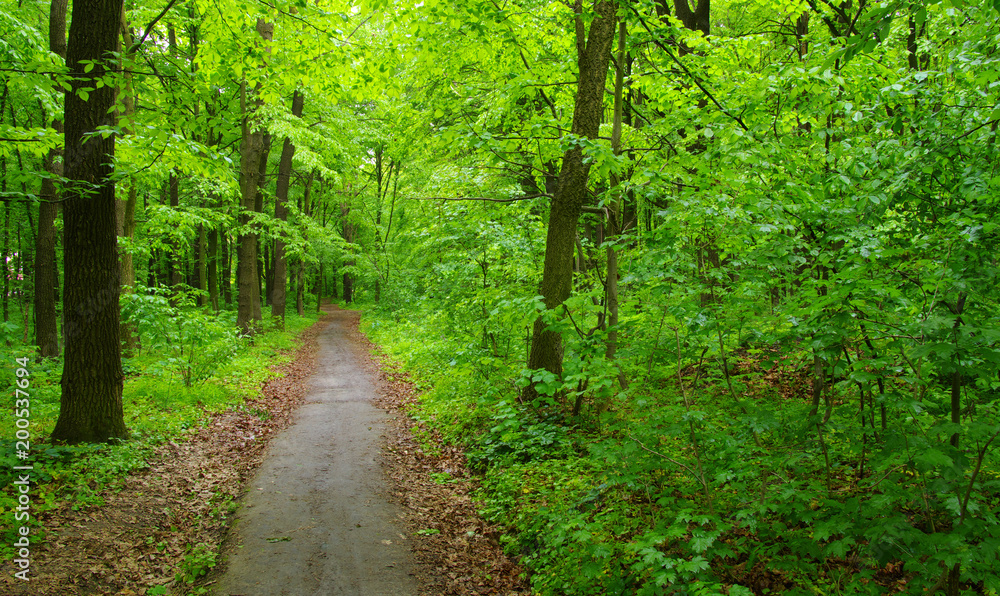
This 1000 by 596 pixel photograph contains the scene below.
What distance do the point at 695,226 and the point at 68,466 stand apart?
22.8ft

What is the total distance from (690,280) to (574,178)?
2516 mm

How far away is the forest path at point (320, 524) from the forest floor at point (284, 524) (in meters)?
0.02

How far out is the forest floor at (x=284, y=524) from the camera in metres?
4.26

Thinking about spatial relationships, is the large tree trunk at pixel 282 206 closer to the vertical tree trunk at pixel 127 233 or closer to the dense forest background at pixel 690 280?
the vertical tree trunk at pixel 127 233

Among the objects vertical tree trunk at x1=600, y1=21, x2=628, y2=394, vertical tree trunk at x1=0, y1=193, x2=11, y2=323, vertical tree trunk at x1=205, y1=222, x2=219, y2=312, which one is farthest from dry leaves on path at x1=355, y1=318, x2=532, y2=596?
vertical tree trunk at x1=0, y1=193, x2=11, y2=323

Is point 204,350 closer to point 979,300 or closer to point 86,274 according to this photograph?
point 86,274

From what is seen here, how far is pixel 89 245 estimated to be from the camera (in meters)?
5.83

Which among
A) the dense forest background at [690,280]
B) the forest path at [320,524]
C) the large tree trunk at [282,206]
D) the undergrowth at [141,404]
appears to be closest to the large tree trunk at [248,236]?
the large tree trunk at [282,206]

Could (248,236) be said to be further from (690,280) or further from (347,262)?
(347,262)

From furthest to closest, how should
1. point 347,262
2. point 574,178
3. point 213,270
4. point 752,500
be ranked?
point 347,262 → point 213,270 → point 574,178 → point 752,500

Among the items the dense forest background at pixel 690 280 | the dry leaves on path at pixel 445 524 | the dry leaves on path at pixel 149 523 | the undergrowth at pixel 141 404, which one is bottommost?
the dry leaves on path at pixel 445 524

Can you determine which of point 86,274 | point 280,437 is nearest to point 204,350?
point 280,437

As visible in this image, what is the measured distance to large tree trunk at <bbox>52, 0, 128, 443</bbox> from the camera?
5.68 meters

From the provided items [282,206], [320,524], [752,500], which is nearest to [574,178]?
[752,500]
